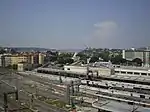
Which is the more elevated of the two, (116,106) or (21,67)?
(21,67)

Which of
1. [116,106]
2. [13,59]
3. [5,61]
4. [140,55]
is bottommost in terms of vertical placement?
[116,106]

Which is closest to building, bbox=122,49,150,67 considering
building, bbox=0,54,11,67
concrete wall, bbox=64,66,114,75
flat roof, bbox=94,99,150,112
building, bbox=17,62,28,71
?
concrete wall, bbox=64,66,114,75

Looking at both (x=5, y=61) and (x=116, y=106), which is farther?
(x=5, y=61)

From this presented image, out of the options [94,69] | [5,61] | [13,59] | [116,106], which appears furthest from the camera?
[13,59]

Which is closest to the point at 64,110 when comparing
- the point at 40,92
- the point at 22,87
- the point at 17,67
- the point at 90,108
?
the point at 90,108

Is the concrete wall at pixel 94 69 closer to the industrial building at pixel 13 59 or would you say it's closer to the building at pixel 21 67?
the building at pixel 21 67

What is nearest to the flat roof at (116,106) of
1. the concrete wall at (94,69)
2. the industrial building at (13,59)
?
the concrete wall at (94,69)

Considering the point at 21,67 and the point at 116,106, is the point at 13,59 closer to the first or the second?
the point at 21,67

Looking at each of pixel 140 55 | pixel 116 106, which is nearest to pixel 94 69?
pixel 116 106

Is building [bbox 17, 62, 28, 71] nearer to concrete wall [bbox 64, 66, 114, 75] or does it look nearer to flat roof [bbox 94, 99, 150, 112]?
concrete wall [bbox 64, 66, 114, 75]

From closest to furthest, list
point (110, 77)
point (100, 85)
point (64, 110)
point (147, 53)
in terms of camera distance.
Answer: point (64, 110) < point (100, 85) < point (110, 77) < point (147, 53)

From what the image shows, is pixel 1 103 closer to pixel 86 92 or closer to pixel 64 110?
pixel 64 110
